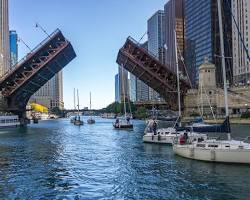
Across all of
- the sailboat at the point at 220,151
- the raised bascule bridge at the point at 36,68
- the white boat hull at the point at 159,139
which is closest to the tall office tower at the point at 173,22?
the raised bascule bridge at the point at 36,68

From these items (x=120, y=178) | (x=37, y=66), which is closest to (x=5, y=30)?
(x=37, y=66)

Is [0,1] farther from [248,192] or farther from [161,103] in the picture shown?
[248,192]

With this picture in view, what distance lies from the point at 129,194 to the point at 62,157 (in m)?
13.6

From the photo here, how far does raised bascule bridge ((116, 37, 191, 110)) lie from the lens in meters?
58.0

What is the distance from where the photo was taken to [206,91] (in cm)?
8225

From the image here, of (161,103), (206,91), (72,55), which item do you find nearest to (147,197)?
(72,55)

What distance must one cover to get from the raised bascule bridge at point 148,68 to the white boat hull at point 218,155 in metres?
32.6

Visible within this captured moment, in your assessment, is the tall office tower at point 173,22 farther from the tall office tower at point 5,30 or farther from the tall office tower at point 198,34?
the tall office tower at point 5,30

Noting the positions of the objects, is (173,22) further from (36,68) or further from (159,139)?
(159,139)

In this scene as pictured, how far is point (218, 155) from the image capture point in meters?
23.8

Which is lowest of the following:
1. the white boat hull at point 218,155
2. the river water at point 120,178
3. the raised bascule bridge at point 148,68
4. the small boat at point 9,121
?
the river water at point 120,178

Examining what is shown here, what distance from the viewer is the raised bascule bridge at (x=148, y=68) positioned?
5803 centimetres

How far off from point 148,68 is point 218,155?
3640 centimetres

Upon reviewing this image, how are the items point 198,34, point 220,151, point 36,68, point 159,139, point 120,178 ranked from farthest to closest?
point 198,34, point 36,68, point 159,139, point 220,151, point 120,178
